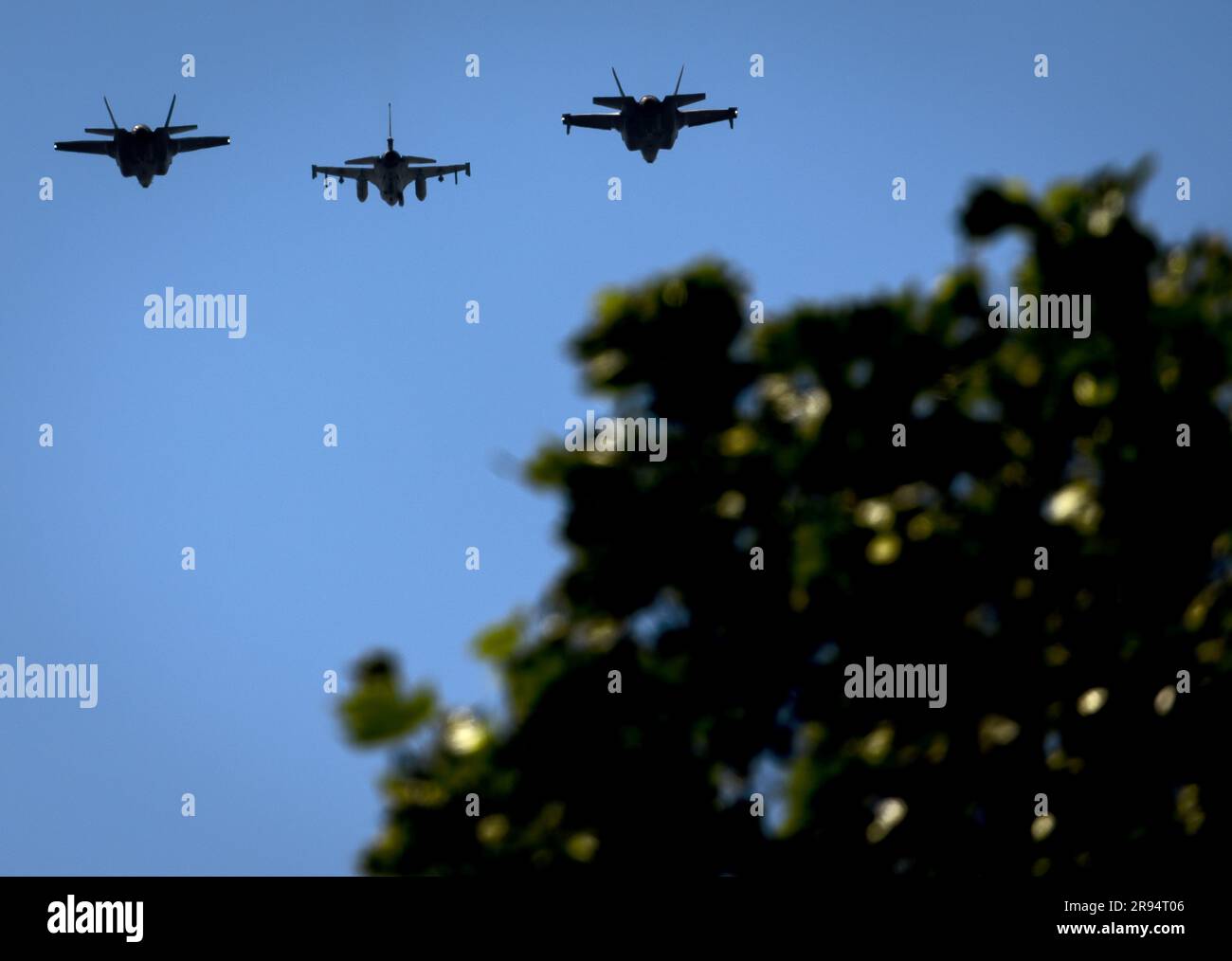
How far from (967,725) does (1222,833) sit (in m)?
1.80

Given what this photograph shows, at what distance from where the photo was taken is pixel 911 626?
34.8 ft

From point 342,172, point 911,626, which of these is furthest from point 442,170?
point 911,626

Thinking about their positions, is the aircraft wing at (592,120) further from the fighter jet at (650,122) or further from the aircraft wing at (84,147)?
the aircraft wing at (84,147)

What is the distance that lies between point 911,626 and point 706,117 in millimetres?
69384

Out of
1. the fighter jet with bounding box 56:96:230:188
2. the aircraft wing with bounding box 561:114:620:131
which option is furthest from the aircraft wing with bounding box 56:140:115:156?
the aircraft wing with bounding box 561:114:620:131

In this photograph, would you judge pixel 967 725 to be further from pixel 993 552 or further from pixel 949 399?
pixel 949 399

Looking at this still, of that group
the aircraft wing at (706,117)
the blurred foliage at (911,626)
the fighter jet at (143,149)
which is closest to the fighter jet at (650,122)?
the aircraft wing at (706,117)

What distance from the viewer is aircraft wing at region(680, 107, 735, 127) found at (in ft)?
250

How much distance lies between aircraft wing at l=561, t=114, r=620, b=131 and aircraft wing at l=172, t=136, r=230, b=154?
755 inches

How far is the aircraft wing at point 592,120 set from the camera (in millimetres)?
76444

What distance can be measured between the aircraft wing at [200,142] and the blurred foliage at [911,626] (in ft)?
235

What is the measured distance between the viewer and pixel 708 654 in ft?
36.2

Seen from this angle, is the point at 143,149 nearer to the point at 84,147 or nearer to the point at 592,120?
the point at 84,147

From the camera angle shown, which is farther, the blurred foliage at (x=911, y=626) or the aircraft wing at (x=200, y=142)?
the aircraft wing at (x=200, y=142)
